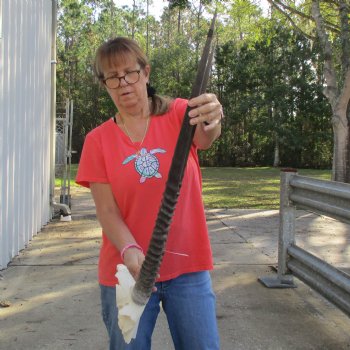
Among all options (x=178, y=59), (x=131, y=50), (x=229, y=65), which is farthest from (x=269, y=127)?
(x=131, y=50)

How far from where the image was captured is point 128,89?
2.15 m

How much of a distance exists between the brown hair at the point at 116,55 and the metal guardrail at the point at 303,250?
2133mm

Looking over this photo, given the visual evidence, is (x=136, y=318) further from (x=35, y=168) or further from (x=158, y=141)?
(x=35, y=168)

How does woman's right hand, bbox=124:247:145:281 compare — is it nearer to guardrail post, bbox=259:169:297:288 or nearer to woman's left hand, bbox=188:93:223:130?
woman's left hand, bbox=188:93:223:130

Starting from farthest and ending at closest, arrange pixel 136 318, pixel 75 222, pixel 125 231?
pixel 75 222, pixel 125 231, pixel 136 318

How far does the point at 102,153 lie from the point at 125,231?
354mm

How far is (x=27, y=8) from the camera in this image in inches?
272

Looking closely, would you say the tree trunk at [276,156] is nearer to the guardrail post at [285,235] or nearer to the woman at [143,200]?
the guardrail post at [285,235]

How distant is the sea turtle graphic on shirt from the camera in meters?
2.08

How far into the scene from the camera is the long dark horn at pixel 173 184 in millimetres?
1458

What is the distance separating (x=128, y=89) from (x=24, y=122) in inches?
197

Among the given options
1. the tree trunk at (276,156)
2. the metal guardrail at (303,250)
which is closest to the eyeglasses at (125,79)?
the metal guardrail at (303,250)

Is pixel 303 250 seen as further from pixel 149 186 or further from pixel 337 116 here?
pixel 337 116

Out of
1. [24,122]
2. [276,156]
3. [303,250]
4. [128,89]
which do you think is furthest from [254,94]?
[128,89]
